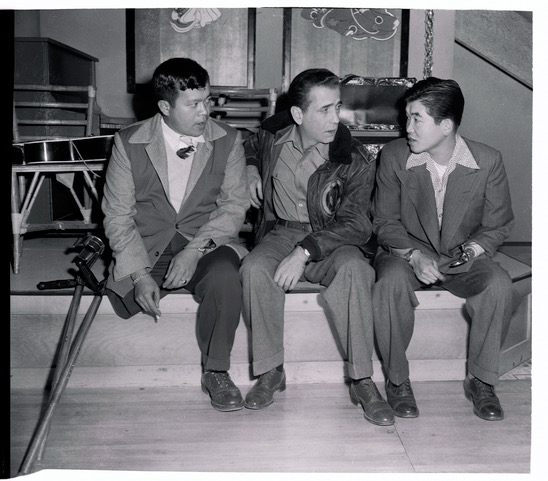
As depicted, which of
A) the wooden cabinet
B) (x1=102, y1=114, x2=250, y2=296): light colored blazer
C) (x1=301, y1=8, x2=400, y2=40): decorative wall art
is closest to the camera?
(x1=102, y1=114, x2=250, y2=296): light colored blazer

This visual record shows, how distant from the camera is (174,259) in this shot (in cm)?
254

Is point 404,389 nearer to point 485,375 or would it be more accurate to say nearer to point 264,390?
point 485,375

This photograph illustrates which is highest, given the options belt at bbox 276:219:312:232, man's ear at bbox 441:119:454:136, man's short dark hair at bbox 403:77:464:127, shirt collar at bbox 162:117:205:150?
man's short dark hair at bbox 403:77:464:127

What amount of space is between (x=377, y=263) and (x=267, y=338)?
1.79 ft

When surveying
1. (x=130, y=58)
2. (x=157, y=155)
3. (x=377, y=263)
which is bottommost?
(x=377, y=263)

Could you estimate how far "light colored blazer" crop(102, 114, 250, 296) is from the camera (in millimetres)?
2539

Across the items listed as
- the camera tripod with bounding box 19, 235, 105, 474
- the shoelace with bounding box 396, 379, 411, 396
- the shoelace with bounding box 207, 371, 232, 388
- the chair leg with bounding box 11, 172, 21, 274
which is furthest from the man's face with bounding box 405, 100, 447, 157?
the chair leg with bounding box 11, 172, 21, 274

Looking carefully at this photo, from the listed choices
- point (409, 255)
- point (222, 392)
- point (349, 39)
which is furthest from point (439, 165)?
point (349, 39)

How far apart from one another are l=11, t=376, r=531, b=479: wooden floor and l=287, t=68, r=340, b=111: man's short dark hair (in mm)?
1161

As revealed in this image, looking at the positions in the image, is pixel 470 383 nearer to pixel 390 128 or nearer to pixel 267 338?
pixel 267 338

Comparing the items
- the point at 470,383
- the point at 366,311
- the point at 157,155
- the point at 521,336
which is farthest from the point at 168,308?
the point at 521,336

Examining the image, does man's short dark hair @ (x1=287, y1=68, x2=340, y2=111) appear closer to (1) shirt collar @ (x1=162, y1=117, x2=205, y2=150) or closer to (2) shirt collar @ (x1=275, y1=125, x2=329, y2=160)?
(2) shirt collar @ (x1=275, y1=125, x2=329, y2=160)

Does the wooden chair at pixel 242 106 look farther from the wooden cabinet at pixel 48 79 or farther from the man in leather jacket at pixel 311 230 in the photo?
the man in leather jacket at pixel 311 230

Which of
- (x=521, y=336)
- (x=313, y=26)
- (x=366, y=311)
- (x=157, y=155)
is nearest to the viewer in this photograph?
(x=366, y=311)
